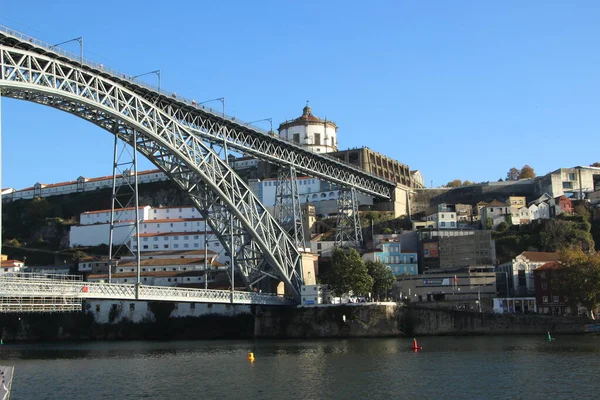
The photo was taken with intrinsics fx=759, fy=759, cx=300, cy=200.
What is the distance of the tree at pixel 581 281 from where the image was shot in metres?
66.9

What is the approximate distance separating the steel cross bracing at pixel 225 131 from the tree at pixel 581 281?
2824cm

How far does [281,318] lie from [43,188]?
8787 centimetres

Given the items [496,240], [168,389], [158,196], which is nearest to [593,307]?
[496,240]

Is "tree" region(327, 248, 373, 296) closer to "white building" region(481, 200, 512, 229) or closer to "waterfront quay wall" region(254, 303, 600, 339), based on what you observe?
"waterfront quay wall" region(254, 303, 600, 339)

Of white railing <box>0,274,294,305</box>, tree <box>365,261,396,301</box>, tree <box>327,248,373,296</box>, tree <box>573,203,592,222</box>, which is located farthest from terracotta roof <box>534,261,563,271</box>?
white railing <box>0,274,294,305</box>

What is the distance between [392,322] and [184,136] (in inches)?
1021

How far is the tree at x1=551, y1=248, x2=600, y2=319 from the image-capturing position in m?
66.9

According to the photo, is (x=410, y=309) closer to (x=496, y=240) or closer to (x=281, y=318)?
(x=281, y=318)

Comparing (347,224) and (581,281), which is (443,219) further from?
(581,281)

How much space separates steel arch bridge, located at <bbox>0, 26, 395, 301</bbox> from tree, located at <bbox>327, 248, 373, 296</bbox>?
367 cm

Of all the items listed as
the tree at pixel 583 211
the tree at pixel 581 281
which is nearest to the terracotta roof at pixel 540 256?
the tree at pixel 581 281

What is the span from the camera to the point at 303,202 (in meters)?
111

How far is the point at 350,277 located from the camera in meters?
74.0

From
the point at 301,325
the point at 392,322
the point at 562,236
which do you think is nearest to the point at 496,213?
the point at 562,236
